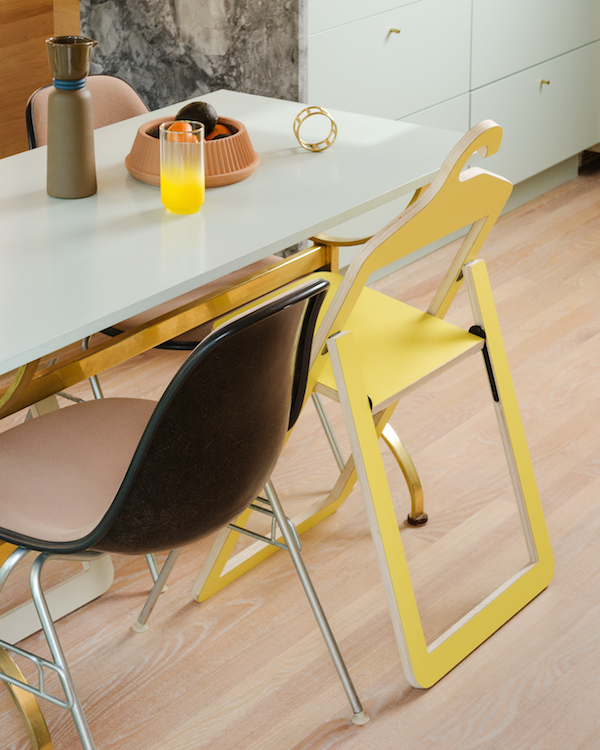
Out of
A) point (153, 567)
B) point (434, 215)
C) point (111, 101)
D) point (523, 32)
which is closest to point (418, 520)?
point (153, 567)

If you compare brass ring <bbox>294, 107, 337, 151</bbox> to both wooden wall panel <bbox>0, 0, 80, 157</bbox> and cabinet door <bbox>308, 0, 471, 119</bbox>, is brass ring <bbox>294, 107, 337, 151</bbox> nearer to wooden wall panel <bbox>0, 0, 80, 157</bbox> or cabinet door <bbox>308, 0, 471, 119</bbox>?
cabinet door <bbox>308, 0, 471, 119</bbox>

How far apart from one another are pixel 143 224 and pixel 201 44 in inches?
57.9

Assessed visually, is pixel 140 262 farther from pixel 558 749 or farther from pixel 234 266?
pixel 558 749

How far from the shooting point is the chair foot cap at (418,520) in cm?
205

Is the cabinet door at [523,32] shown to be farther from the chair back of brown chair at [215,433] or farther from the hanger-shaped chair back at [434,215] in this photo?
the chair back of brown chair at [215,433]

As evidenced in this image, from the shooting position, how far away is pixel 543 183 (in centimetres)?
394

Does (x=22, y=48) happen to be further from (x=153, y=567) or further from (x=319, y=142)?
(x=153, y=567)

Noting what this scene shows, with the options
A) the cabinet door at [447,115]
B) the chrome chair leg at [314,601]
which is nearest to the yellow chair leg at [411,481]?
the chrome chair leg at [314,601]

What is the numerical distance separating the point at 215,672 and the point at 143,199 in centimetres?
86

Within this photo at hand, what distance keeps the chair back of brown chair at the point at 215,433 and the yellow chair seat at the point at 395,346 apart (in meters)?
0.32

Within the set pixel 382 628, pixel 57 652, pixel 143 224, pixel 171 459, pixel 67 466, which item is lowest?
pixel 382 628

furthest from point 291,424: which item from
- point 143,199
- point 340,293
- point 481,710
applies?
point 481,710

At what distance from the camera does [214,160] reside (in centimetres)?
166

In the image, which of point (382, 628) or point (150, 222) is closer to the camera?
point (150, 222)
